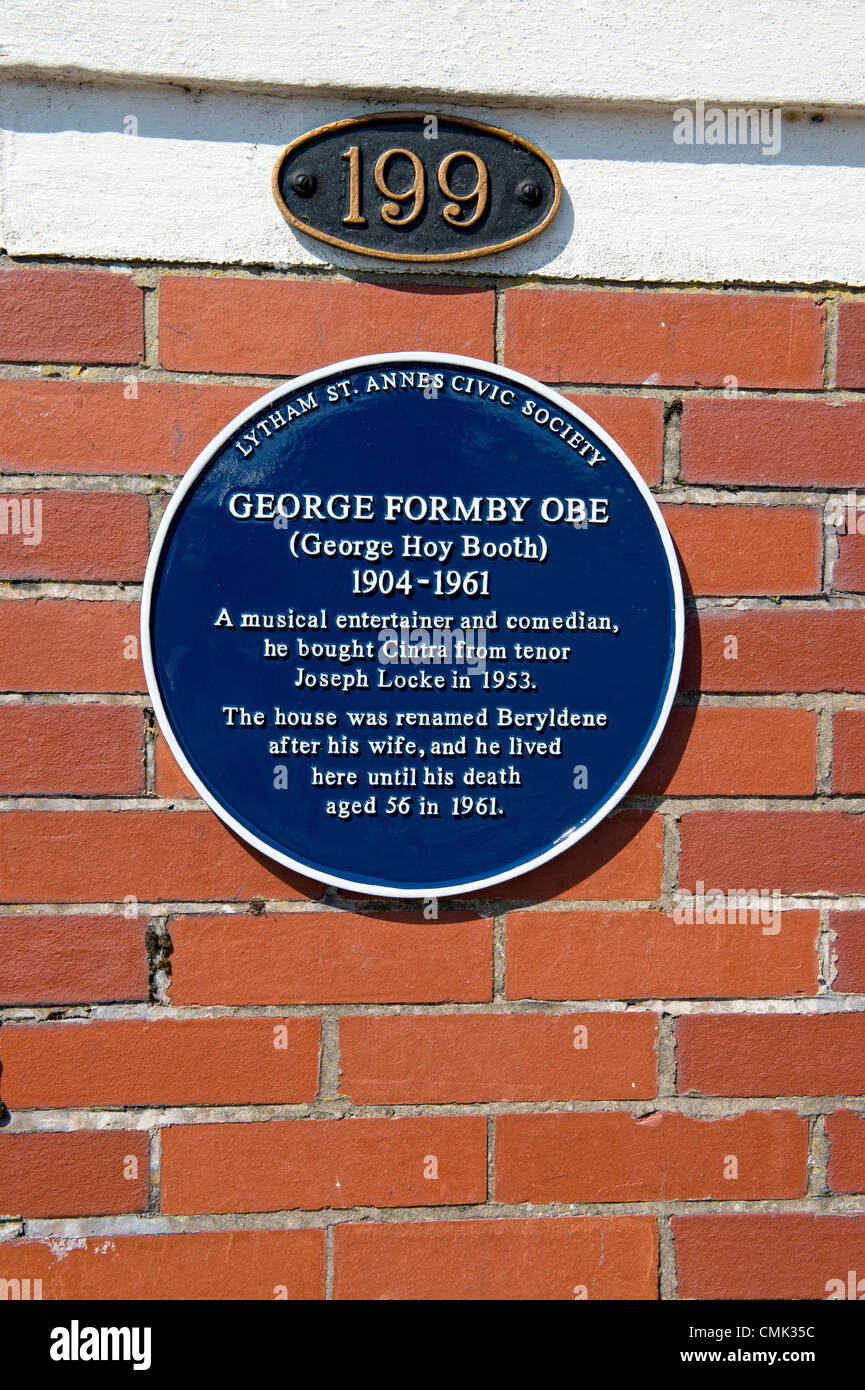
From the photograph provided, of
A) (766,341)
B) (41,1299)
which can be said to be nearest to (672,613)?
(766,341)

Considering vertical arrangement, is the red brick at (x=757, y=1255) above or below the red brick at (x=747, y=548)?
below

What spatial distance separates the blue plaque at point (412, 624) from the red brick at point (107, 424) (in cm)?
6

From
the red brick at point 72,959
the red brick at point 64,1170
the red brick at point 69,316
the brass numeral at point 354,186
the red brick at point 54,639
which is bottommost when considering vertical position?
the red brick at point 64,1170

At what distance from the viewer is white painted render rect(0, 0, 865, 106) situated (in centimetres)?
153

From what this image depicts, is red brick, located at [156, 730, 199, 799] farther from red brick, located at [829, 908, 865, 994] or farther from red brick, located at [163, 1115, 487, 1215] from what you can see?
red brick, located at [829, 908, 865, 994]

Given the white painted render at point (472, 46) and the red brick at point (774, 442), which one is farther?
the red brick at point (774, 442)

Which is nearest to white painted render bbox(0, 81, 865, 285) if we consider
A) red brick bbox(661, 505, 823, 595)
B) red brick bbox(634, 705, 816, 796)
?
red brick bbox(661, 505, 823, 595)

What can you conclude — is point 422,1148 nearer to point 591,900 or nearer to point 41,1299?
point 591,900

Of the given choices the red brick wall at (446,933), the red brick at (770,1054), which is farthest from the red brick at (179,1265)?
the red brick at (770,1054)

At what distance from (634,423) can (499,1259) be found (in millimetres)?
1353

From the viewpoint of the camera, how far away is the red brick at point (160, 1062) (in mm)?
1596

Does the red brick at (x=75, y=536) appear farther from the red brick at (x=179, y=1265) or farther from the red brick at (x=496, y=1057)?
the red brick at (x=179, y=1265)

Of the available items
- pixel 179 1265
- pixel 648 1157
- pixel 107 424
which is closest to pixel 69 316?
pixel 107 424

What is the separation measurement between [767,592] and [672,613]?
0.57 feet
